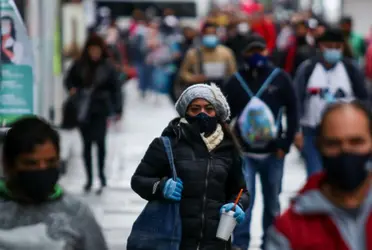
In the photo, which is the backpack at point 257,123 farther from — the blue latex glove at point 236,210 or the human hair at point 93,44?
the human hair at point 93,44

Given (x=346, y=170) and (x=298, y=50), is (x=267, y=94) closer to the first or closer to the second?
(x=346, y=170)

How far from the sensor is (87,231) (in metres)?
4.54

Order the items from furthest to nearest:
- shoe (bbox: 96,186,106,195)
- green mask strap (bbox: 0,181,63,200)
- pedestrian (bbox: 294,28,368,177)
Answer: shoe (bbox: 96,186,106,195) < pedestrian (bbox: 294,28,368,177) < green mask strap (bbox: 0,181,63,200)

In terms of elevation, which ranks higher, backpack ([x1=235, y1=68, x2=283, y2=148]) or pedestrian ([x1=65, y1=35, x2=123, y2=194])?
backpack ([x1=235, y1=68, x2=283, y2=148])

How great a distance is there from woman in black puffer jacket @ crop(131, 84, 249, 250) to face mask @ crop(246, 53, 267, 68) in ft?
9.45

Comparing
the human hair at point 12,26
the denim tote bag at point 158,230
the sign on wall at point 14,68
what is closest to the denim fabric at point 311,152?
the sign on wall at point 14,68

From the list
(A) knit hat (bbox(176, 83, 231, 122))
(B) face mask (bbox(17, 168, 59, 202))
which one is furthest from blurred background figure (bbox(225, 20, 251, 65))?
(B) face mask (bbox(17, 168, 59, 202))

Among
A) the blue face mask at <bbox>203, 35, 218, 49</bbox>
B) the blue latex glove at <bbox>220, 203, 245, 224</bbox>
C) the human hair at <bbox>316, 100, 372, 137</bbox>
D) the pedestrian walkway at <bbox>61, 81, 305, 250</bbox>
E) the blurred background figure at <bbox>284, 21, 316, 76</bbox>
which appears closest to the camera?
the human hair at <bbox>316, 100, 372, 137</bbox>

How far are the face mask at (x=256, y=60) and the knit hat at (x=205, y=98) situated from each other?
2684 millimetres

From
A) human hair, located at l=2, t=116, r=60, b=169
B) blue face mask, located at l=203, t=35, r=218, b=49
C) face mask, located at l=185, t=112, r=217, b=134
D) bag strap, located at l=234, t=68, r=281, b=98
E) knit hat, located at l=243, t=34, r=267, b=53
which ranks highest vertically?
human hair, located at l=2, t=116, r=60, b=169

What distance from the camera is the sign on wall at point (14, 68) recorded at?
29.8 feet

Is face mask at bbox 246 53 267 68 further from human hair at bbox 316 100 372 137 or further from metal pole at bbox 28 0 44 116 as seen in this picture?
human hair at bbox 316 100 372 137

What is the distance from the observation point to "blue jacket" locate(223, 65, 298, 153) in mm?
9266

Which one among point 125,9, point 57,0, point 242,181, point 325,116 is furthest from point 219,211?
point 125,9
